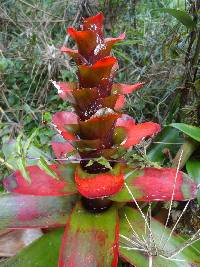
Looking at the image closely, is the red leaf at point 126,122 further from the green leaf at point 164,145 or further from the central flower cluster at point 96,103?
the green leaf at point 164,145

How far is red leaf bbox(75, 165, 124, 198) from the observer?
3.36 feet

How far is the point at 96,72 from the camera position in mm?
993

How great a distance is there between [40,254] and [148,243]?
13.3 inches

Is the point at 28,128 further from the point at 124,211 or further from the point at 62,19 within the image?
the point at 124,211

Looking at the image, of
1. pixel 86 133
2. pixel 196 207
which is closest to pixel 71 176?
pixel 86 133

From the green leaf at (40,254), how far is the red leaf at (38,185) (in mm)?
158

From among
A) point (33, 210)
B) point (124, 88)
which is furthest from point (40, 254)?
point (124, 88)

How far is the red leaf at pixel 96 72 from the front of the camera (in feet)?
3.17

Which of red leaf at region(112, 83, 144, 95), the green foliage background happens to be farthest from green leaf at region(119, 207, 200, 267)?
the green foliage background

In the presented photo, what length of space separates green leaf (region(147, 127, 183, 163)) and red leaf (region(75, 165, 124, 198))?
1.52 feet

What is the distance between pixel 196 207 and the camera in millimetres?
1539

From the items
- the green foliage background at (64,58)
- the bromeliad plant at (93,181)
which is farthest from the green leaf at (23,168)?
the green foliage background at (64,58)

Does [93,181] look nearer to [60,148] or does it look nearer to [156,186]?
[156,186]

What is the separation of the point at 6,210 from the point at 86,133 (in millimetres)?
339
